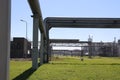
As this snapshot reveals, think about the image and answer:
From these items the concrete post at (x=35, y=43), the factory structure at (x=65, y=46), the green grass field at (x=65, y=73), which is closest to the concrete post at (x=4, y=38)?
the green grass field at (x=65, y=73)

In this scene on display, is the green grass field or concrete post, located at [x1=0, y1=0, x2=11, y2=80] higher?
concrete post, located at [x1=0, y1=0, x2=11, y2=80]

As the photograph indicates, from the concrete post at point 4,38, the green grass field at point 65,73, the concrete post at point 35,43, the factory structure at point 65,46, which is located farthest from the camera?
the factory structure at point 65,46

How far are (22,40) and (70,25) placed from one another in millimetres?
37930

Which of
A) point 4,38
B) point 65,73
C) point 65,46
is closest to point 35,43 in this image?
point 65,73

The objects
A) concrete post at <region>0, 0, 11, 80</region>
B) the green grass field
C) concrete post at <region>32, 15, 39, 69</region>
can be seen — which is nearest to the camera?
concrete post at <region>0, 0, 11, 80</region>

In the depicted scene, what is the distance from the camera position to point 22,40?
7831cm

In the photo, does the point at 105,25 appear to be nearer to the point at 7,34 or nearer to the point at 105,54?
the point at 7,34

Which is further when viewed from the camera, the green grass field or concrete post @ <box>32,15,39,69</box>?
concrete post @ <box>32,15,39,69</box>

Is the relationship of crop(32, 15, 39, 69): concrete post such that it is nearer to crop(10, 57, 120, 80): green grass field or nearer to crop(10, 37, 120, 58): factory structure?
crop(10, 57, 120, 80): green grass field

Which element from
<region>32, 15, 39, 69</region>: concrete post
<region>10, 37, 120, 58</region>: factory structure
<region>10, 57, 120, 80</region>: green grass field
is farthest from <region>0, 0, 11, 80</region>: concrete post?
<region>10, 37, 120, 58</region>: factory structure

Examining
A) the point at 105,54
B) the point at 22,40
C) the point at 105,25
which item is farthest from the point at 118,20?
the point at 105,54

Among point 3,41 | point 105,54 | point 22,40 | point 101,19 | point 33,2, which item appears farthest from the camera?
point 105,54

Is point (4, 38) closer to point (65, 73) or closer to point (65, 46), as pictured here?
point (65, 73)

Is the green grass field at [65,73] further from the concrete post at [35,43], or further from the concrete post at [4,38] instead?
the concrete post at [4,38]
